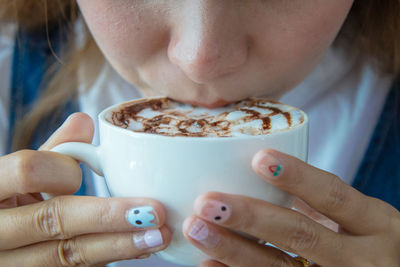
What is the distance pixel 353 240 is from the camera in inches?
27.0

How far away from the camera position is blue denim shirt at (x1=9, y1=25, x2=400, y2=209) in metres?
1.33

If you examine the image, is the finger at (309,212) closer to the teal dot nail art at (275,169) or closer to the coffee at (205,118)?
the coffee at (205,118)

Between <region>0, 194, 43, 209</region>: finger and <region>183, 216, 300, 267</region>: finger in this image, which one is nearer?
<region>183, 216, 300, 267</region>: finger

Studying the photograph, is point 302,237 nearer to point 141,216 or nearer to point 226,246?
point 226,246

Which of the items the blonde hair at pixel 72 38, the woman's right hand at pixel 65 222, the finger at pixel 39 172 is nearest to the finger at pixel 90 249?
the woman's right hand at pixel 65 222

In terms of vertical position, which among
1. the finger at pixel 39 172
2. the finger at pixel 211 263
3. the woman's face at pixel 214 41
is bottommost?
the finger at pixel 211 263

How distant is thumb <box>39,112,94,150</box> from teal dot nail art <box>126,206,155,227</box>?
0.26 meters

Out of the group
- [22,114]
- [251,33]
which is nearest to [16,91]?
[22,114]

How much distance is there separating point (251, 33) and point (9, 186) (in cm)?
50

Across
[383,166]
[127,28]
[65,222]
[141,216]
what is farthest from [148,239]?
[383,166]

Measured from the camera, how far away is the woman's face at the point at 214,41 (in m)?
0.67

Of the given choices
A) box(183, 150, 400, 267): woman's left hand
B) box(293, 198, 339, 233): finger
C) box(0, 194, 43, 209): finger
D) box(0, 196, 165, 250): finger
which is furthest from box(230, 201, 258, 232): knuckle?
box(0, 194, 43, 209): finger

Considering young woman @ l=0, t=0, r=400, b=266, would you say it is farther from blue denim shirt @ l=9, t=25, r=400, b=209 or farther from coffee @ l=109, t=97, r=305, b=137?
blue denim shirt @ l=9, t=25, r=400, b=209

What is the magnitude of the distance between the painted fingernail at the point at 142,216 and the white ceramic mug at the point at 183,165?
21mm
